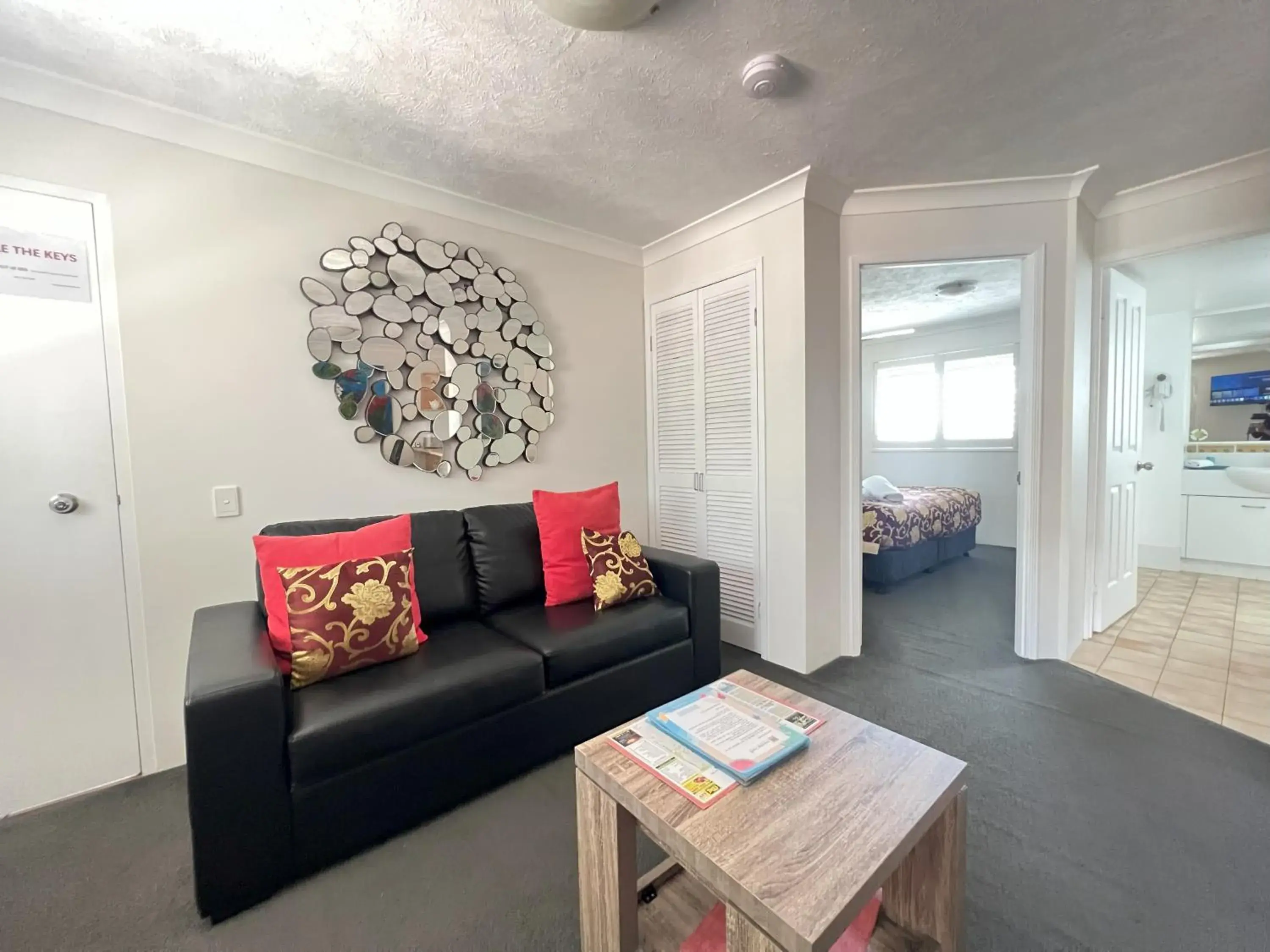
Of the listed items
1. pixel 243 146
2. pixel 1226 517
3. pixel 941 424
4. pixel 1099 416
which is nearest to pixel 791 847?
pixel 243 146

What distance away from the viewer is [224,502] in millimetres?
1971

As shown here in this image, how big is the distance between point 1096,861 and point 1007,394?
4.81 metres

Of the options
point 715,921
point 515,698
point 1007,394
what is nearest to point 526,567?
point 515,698

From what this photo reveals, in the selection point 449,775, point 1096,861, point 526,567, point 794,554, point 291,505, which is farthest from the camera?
point 794,554

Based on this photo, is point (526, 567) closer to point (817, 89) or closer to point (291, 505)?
point (291, 505)

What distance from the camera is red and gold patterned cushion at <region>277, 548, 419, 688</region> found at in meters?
1.59

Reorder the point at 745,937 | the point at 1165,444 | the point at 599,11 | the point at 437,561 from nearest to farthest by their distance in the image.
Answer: the point at 745,937 → the point at 599,11 → the point at 437,561 → the point at 1165,444

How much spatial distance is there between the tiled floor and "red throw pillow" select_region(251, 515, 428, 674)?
128 inches

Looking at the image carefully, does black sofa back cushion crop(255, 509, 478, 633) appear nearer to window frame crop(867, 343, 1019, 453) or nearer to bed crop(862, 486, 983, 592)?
bed crop(862, 486, 983, 592)

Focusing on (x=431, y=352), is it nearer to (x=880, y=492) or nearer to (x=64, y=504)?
(x=64, y=504)

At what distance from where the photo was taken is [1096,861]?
142 centimetres

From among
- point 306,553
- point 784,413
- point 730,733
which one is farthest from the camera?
point 784,413

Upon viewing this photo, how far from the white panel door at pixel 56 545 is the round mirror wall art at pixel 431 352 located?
706 millimetres

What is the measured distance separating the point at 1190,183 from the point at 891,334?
3.39m
